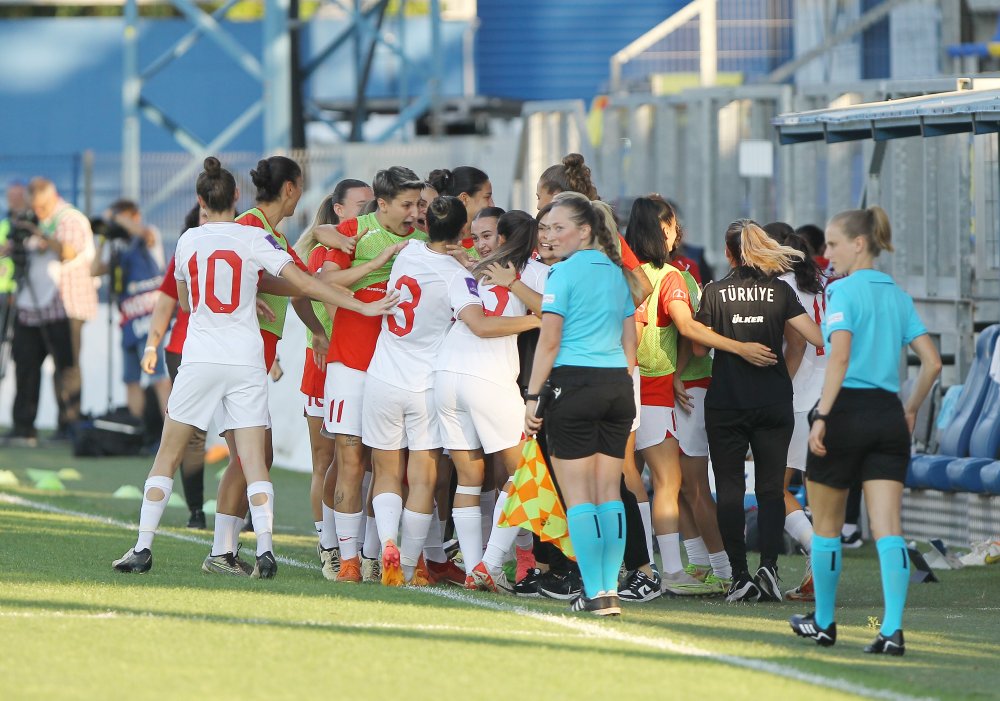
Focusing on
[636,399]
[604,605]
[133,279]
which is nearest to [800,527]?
[636,399]

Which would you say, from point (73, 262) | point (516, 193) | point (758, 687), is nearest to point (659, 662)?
point (758, 687)

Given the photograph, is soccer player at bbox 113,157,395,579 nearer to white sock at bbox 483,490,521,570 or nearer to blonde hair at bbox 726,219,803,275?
white sock at bbox 483,490,521,570

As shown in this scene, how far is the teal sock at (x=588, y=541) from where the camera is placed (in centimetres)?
780

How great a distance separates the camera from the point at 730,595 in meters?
9.06

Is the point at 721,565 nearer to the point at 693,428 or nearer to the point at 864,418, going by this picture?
the point at 693,428

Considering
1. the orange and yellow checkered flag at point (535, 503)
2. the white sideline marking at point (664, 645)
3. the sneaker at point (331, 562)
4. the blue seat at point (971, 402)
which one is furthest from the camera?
the blue seat at point (971, 402)

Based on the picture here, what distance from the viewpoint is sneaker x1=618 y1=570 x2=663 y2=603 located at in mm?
8891

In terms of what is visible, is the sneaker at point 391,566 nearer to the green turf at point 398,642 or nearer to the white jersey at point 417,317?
the green turf at point 398,642

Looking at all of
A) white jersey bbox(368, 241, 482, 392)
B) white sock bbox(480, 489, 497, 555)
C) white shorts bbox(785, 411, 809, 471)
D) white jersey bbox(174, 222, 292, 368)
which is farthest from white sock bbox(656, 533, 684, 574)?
white jersey bbox(174, 222, 292, 368)

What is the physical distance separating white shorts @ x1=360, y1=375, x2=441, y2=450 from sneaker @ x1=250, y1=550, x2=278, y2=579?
76 centimetres

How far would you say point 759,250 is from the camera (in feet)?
29.5

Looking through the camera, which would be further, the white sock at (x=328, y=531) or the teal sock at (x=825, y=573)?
the white sock at (x=328, y=531)

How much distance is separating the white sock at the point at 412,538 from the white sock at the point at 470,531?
16 cm

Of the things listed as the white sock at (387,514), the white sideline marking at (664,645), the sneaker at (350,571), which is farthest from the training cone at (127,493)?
the white sock at (387,514)
